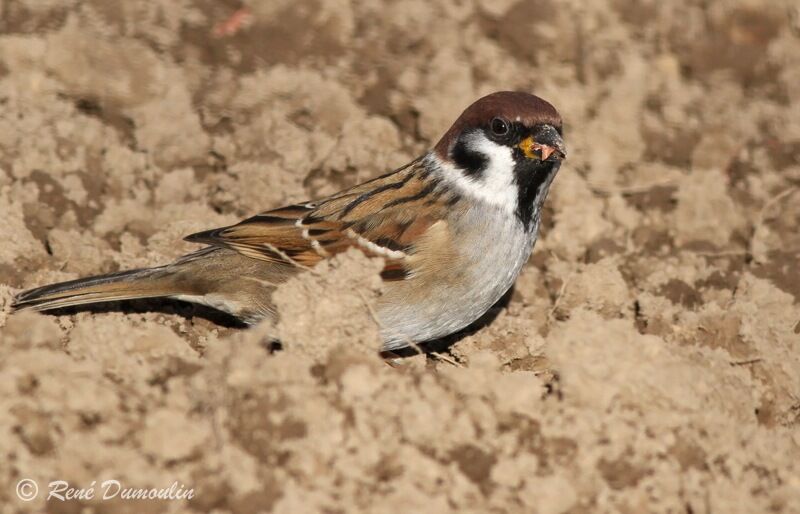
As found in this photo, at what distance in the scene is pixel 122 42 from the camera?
5.79 metres

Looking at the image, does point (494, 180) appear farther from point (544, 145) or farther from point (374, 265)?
point (374, 265)

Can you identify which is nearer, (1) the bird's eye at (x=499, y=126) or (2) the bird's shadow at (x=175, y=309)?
(1) the bird's eye at (x=499, y=126)

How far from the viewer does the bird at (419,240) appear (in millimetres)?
4059

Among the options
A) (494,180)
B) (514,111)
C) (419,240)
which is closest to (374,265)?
(419,240)

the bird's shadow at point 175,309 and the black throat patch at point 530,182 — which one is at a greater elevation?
the black throat patch at point 530,182

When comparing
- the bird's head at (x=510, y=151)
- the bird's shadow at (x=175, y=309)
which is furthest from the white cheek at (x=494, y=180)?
the bird's shadow at (x=175, y=309)

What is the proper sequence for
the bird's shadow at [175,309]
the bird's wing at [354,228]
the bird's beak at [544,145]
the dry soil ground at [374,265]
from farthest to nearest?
the bird's shadow at [175,309]
the bird's wing at [354,228]
the bird's beak at [544,145]
the dry soil ground at [374,265]

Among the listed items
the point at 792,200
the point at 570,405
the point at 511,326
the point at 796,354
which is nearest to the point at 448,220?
the point at 511,326

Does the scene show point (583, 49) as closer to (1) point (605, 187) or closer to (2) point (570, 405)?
(1) point (605, 187)

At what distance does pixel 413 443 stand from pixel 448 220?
1.13 meters

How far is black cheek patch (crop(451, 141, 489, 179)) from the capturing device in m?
4.19

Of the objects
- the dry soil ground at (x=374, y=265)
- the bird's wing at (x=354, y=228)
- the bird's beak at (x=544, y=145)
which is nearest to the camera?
the dry soil ground at (x=374, y=265)

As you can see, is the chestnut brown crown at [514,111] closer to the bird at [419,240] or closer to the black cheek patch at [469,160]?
the bird at [419,240]

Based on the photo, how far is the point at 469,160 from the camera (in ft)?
13.9
